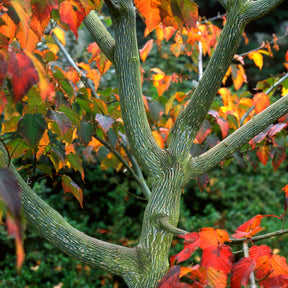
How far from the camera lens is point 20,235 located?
20.3 inches

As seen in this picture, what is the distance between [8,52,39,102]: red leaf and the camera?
0.62 meters

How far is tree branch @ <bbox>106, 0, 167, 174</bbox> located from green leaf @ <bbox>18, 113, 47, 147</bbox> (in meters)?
0.33

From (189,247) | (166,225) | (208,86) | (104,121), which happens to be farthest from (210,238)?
(104,121)

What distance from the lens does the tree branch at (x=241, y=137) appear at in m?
1.23

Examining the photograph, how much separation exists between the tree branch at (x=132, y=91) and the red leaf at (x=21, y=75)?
1.97ft

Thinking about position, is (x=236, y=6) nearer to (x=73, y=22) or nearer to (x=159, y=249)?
(x=73, y=22)

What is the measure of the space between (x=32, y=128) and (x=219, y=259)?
586mm

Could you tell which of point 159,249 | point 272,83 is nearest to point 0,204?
point 159,249

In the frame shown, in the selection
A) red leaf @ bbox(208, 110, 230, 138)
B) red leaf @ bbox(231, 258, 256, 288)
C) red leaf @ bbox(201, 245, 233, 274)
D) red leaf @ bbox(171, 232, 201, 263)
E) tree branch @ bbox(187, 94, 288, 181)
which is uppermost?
red leaf @ bbox(208, 110, 230, 138)

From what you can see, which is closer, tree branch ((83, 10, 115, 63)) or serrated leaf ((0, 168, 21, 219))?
serrated leaf ((0, 168, 21, 219))

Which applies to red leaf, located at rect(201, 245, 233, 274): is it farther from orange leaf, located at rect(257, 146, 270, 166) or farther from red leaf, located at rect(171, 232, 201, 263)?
orange leaf, located at rect(257, 146, 270, 166)

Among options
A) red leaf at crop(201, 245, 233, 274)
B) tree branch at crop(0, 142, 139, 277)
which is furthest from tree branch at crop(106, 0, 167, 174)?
red leaf at crop(201, 245, 233, 274)

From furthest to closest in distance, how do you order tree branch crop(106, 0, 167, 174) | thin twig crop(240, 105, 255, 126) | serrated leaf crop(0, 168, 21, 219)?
thin twig crop(240, 105, 255, 126)
tree branch crop(106, 0, 167, 174)
serrated leaf crop(0, 168, 21, 219)

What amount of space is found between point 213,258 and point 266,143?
109 centimetres
